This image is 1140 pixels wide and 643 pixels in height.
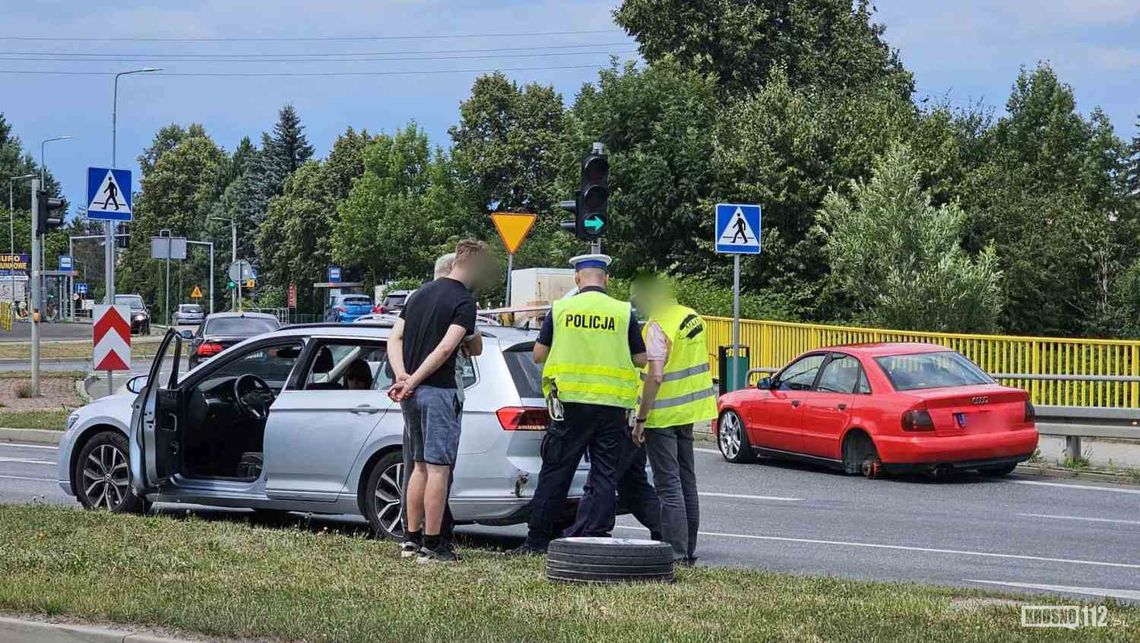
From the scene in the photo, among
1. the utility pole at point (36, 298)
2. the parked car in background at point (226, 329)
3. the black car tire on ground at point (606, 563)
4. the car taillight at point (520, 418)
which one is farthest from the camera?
the parked car in background at point (226, 329)

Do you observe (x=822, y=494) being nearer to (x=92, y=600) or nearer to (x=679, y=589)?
(x=679, y=589)

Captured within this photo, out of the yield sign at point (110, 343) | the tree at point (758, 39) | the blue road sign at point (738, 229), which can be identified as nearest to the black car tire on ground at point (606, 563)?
the blue road sign at point (738, 229)

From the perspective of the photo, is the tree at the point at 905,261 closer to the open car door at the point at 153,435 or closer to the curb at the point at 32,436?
the curb at the point at 32,436

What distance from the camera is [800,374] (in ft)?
55.8

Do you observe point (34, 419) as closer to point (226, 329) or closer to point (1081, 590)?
point (226, 329)

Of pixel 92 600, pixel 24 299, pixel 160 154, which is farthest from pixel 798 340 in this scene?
pixel 160 154

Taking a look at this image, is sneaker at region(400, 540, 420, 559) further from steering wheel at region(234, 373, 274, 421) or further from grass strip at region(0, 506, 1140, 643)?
steering wheel at region(234, 373, 274, 421)

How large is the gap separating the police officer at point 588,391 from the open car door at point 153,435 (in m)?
3.09

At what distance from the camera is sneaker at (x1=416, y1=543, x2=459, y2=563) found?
28.2ft

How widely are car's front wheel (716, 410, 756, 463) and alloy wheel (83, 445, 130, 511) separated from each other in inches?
317

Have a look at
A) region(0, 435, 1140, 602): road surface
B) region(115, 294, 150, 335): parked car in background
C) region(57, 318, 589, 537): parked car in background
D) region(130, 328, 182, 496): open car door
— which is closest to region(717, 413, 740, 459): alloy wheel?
region(0, 435, 1140, 602): road surface

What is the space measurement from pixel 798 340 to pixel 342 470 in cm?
1635

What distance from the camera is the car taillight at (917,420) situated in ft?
49.7

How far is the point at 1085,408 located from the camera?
18125mm
